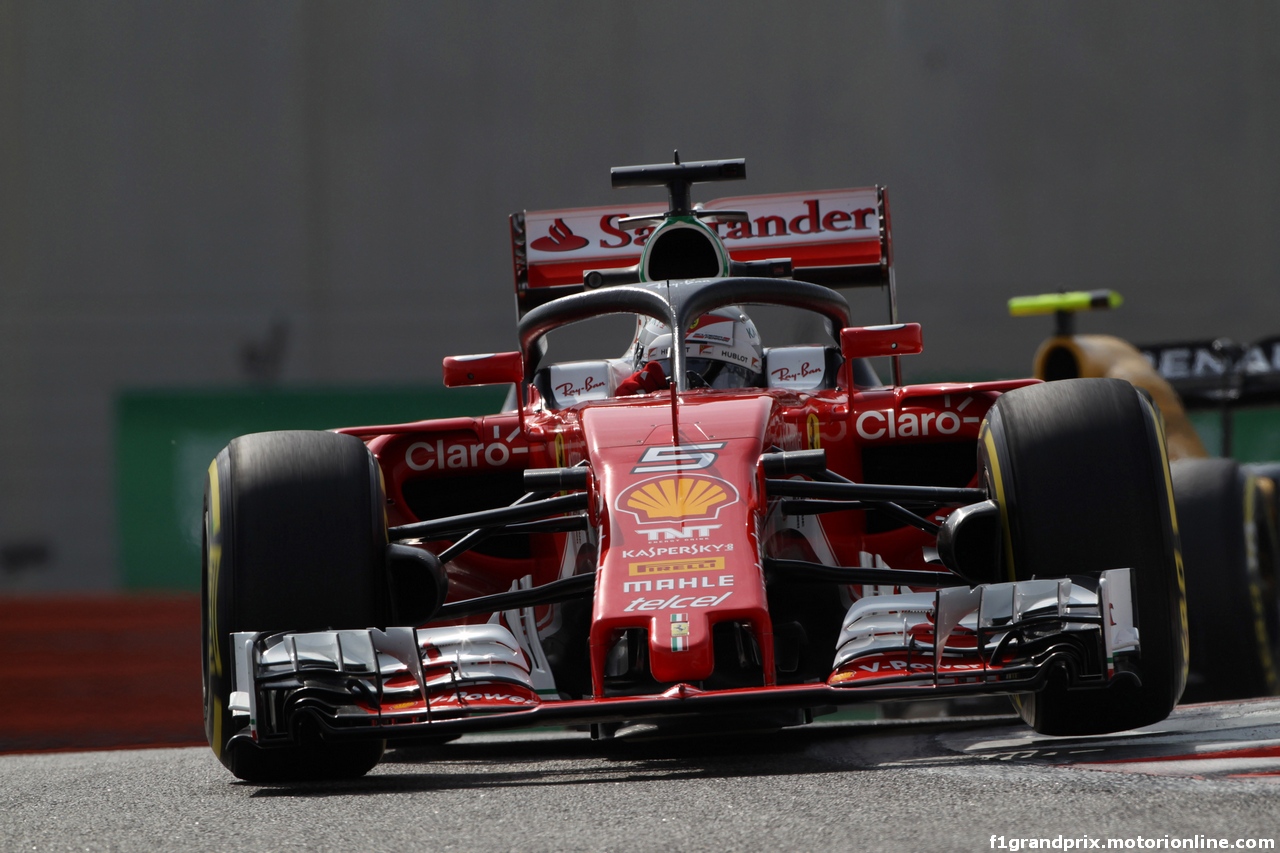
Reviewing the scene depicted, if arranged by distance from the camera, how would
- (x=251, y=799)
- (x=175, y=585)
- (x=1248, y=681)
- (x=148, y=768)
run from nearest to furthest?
→ (x=251, y=799) → (x=148, y=768) → (x=1248, y=681) → (x=175, y=585)

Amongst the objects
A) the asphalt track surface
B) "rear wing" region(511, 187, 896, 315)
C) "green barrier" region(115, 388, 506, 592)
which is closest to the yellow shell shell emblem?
the asphalt track surface

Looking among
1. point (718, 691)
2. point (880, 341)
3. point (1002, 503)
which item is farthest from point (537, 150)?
point (718, 691)

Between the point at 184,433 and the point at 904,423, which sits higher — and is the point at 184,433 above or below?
above

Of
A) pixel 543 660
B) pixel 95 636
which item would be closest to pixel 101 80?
pixel 95 636

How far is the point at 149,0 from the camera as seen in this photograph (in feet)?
46.7

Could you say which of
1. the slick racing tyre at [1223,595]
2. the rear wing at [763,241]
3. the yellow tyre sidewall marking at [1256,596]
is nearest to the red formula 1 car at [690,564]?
the slick racing tyre at [1223,595]

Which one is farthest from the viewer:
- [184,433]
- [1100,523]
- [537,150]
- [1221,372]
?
[537,150]

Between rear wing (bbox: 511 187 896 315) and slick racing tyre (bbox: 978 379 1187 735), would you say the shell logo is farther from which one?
rear wing (bbox: 511 187 896 315)

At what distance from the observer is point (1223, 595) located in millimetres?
5766

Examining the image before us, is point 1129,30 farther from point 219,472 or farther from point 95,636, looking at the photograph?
point 219,472

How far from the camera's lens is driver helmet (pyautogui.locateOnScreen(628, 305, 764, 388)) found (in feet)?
17.0

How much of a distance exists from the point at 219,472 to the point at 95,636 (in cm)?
413

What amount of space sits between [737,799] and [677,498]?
3.13 feet

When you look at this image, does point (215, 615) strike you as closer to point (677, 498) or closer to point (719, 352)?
point (677, 498)
